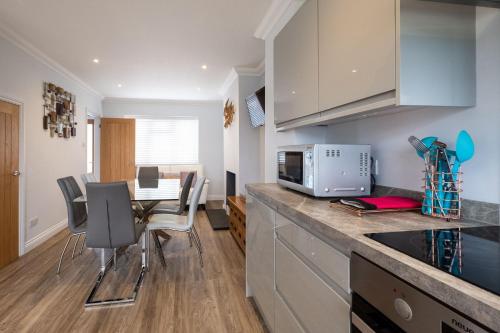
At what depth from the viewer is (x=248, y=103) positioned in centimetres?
446

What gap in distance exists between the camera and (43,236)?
3932 millimetres

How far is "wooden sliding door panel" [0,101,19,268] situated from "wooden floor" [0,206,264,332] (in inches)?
7.6

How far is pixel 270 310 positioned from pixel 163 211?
88.6 inches

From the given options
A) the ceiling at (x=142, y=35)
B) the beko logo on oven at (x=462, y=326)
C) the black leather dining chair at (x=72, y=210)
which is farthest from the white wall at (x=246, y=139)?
the beko logo on oven at (x=462, y=326)

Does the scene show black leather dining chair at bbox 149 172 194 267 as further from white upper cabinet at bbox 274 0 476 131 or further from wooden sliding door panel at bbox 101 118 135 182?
wooden sliding door panel at bbox 101 118 135 182

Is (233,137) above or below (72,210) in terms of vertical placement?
above

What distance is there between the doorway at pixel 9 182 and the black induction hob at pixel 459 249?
3.67m

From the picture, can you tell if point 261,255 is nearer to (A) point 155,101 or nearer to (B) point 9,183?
(B) point 9,183

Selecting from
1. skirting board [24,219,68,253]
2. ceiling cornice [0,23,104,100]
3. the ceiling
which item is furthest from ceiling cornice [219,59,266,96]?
skirting board [24,219,68,253]

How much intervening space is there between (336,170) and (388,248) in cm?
82

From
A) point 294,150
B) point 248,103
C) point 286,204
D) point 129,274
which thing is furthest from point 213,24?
point 129,274

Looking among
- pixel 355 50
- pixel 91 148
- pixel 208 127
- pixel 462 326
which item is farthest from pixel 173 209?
pixel 91 148

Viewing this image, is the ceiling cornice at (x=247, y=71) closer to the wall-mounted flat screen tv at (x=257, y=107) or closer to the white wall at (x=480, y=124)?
the wall-mounted flat screen tv at (x=257, y=107)

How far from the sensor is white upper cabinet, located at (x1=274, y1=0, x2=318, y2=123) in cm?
171
